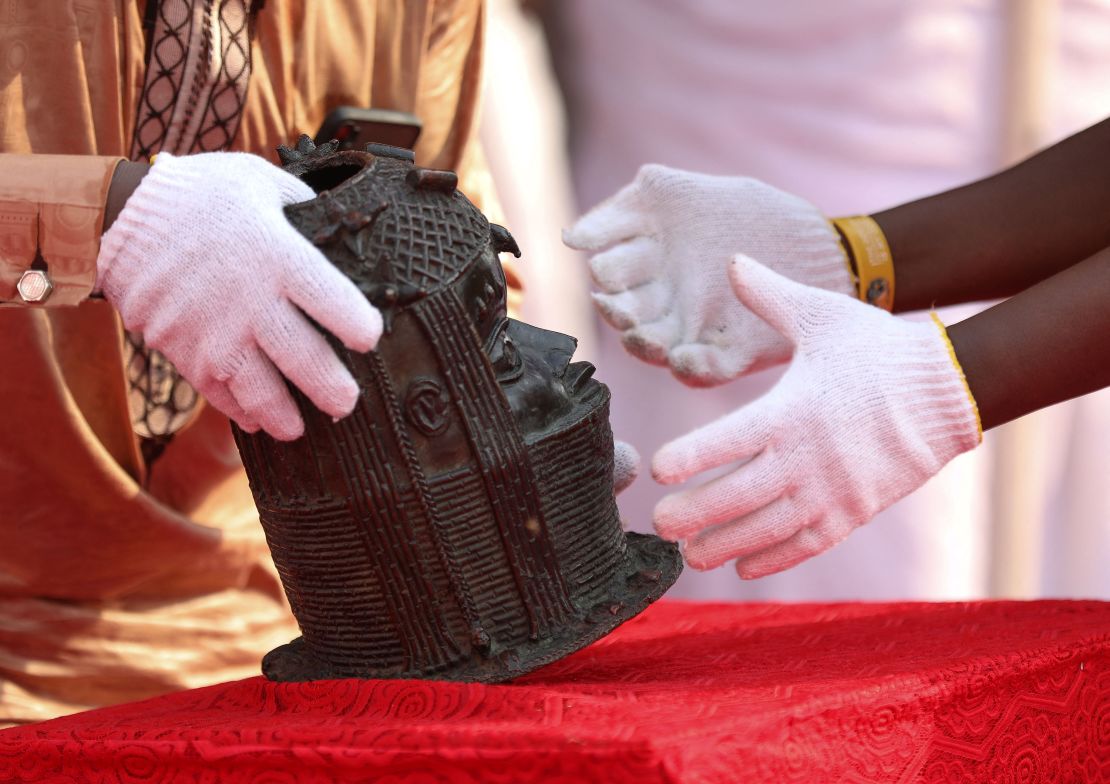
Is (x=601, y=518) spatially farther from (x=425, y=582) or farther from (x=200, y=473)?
(x=200, y=473)

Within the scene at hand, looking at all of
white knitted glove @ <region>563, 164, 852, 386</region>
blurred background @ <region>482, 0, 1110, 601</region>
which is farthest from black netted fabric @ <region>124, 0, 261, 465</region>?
blurred background @ <region>482, 0, 1110, 601</region>

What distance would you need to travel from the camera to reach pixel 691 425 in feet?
9.05

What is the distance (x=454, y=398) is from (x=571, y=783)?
1.08 ft

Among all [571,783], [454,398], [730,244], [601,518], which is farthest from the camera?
[730,244]

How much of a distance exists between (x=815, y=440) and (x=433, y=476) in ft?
1.24

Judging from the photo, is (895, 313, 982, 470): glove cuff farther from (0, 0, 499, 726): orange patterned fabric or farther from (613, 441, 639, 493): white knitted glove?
(0, 0, 499, 726): orange patterned fabric

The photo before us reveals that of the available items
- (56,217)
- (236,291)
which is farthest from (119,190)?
(236,291)

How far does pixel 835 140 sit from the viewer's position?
256 centimetres

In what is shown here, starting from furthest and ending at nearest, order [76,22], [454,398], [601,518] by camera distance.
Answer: [76,22] → [601,518] → [454,398]

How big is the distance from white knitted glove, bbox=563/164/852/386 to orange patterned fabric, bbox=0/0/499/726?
1.49 feet

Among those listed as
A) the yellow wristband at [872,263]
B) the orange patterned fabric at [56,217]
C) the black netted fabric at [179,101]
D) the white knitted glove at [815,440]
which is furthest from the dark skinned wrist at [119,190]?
the yellow wristband at [872,263]

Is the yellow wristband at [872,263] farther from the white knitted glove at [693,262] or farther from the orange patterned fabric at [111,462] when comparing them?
the orange patterned fabric at [111,462]

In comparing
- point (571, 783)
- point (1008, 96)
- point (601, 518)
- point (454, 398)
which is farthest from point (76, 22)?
point (1008, 96)

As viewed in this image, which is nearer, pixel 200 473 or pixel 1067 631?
pixel 1067 631
